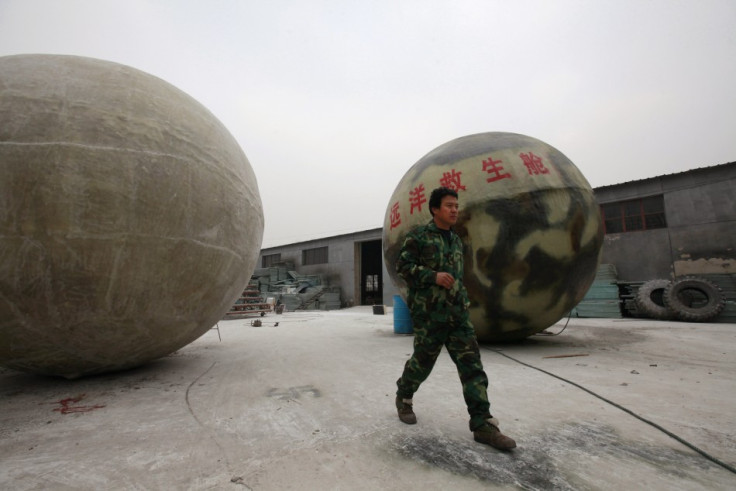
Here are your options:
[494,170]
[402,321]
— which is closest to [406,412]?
[494,170]

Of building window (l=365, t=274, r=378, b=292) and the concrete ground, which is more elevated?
building window (l=365, t=274, r=378, b=292)

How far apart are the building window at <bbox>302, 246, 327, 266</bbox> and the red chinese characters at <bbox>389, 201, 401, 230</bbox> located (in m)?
20.1

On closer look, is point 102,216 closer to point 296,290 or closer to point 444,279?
point 444,279

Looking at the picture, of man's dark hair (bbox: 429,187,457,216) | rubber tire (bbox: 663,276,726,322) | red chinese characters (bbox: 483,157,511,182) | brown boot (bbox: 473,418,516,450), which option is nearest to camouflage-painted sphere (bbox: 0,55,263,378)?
man's dark hair (bbox: 429,187,457,216)

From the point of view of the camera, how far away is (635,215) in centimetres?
1269

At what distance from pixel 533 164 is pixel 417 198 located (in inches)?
56.9

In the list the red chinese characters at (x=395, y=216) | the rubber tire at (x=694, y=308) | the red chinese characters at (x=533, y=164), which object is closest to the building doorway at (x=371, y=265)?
the rubber tire at (x=694, y=308)

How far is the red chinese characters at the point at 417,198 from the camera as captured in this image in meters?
4.39

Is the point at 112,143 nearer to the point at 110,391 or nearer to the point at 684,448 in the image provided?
the point at 110,391

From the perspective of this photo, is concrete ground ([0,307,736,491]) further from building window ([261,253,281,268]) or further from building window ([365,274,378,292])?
building window ([261,253,281,268])

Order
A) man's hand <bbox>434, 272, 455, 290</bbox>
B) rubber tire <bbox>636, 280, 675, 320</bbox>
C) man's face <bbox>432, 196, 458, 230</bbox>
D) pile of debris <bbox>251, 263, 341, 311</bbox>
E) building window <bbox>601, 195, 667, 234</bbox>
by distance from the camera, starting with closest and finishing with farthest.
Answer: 1. man's hand <bbox>434, 272, 455, 290</bbox>
2. man's face <bbox>432, 196, 458, 230</bbox>
3. rubber tire <bbox>636, 280, 675, 320</bbox>
4. building window <bbox>601, 195, 667, 234</bbox>
5. pile of debris <bbox>251, 263, 341, 311</bbox>

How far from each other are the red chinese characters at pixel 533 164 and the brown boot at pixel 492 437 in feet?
10.3

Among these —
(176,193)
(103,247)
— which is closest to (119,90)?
(176,193)

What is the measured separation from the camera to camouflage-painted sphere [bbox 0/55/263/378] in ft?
7.71
